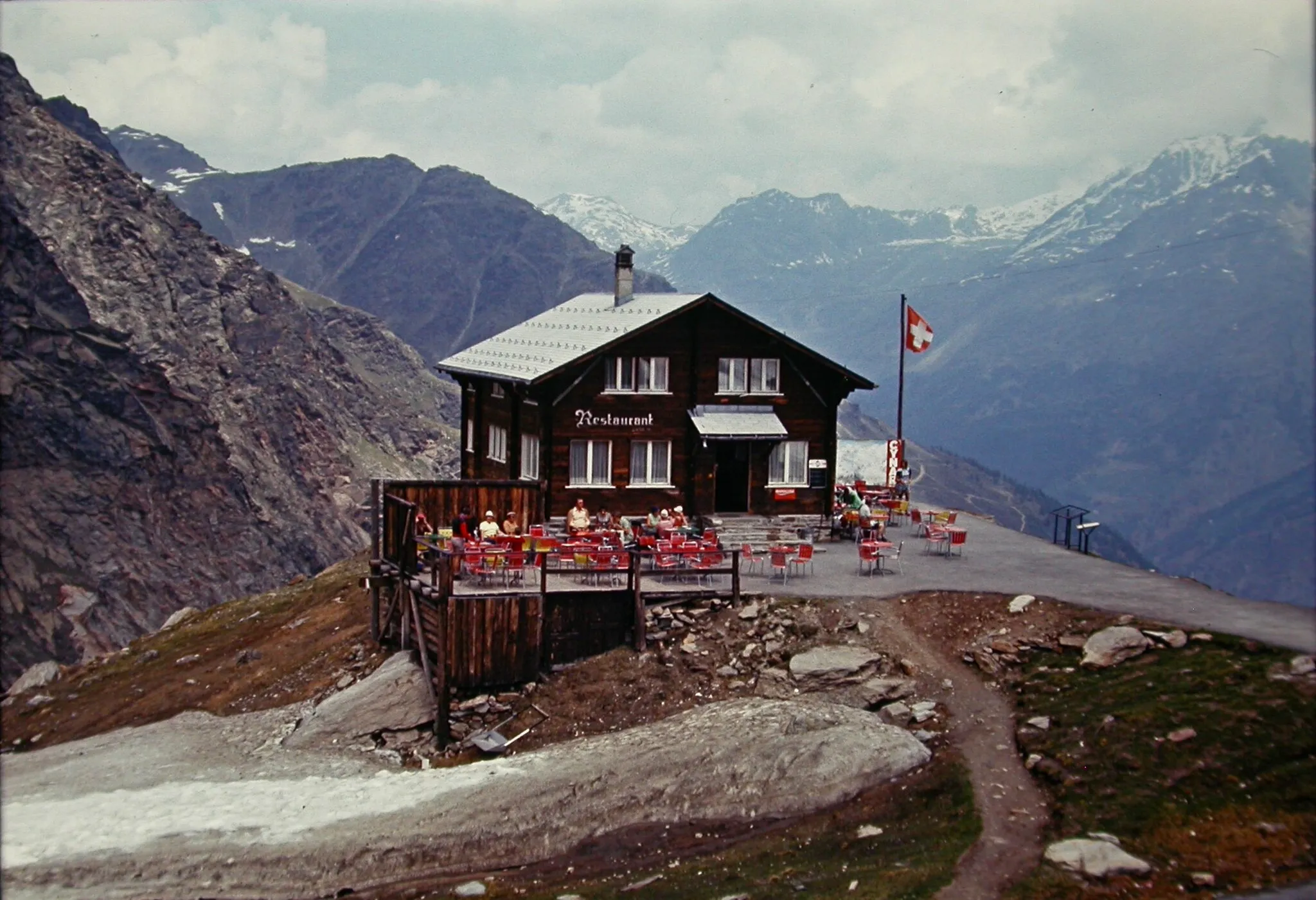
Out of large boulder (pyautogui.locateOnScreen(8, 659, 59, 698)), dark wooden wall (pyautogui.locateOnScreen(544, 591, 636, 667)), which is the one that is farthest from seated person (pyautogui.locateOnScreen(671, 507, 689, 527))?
Result: large boulder (pyautogui.locateOnScreen(8, 659, 59, 698))

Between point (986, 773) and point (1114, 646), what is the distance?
5210 millimetres

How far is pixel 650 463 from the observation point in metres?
44.5

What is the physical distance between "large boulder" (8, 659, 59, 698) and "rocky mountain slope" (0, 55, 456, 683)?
59.0m

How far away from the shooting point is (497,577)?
3572cm

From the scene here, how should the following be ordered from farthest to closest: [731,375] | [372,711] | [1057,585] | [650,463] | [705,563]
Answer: [731,375] < [650,463] < [705,563] < [1057,585] < [372,711]

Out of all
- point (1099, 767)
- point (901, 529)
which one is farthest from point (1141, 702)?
point (901, 529)

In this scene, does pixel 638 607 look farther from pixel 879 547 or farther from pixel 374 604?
pixel 374 604

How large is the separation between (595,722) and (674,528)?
34.4ft

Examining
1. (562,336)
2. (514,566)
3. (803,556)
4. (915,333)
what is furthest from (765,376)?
(514,566)

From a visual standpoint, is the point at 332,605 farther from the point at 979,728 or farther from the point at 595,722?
the point at 979,728

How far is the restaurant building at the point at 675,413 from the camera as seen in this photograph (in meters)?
43.6

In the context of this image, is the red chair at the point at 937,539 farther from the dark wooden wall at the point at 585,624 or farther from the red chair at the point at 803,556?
the dark wooden wall at the point at 585,624

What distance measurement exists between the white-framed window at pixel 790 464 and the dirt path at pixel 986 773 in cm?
1124

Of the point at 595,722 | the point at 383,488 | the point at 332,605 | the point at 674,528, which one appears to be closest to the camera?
the point at 595,722
